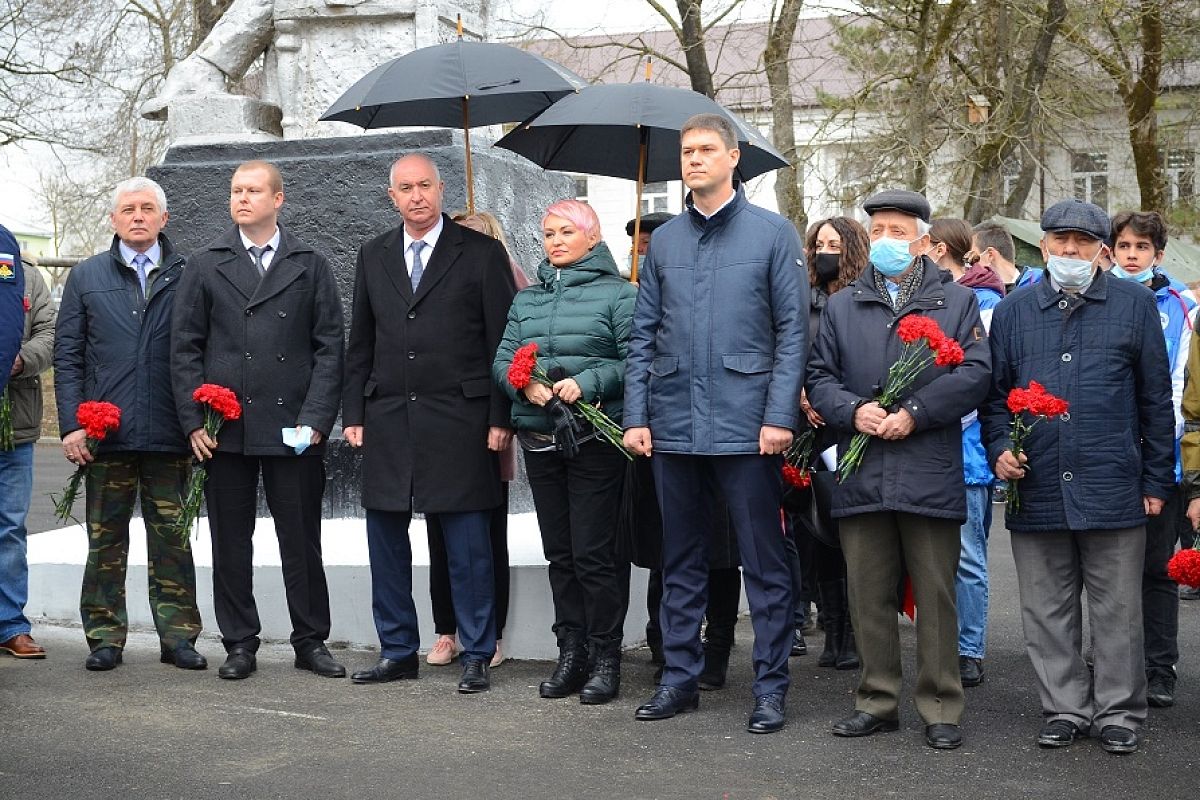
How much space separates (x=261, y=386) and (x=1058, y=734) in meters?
3.35

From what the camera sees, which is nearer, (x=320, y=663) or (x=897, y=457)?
(x=897, y=457)

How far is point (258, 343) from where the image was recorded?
6344mm

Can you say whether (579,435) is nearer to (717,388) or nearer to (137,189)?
(717,388)

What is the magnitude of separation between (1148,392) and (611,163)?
2.73m

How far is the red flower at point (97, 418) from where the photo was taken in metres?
6.23

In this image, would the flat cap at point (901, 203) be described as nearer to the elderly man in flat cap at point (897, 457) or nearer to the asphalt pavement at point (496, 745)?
the elderly man in flat cap at point (897, 457)

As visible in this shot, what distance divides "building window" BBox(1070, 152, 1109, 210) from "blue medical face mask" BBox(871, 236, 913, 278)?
23941 millimetres

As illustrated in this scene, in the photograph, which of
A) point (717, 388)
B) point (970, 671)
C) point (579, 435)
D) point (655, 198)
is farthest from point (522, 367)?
point (655, 198)

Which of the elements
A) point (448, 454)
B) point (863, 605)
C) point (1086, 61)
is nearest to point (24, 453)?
point (448, 454)

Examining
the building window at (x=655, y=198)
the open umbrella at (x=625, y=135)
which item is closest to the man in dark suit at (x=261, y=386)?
the open umbrella at (x=625, y=135)

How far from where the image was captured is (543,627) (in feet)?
22.1

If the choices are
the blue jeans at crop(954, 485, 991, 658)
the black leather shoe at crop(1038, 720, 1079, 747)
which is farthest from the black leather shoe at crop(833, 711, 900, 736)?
the blue jeans at crop(954, 485, 991, 658)

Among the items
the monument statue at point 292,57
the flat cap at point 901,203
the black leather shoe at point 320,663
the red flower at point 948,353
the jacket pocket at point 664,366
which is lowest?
the black leather shoe at point 320,663

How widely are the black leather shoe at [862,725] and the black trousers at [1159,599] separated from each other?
4.14 ft
